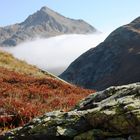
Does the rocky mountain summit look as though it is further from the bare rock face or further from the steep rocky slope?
the bare rock face

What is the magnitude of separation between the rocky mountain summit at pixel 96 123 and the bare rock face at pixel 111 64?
142m

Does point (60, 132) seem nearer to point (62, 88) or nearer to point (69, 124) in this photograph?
point (69, 124)

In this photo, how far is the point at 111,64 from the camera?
176 m

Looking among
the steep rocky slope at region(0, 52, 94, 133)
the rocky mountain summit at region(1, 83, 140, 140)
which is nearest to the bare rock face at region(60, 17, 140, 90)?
the steep rocky slope at region(0, 52, 94, 133)

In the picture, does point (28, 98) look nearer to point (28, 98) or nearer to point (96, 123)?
point (28, 98)

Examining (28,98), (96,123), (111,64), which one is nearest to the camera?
(96,123)

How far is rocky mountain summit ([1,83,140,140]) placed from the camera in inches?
376

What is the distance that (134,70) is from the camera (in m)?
161

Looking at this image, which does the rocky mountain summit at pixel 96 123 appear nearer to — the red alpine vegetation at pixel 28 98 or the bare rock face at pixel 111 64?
the red alpine vegetation at pixel 28 98

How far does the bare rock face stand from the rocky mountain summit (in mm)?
142043

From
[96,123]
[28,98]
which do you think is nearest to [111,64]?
[28,98]

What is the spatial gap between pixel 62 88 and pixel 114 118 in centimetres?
1498

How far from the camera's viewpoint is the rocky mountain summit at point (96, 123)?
9.54m

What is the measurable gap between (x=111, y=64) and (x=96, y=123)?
16710 centimetres
